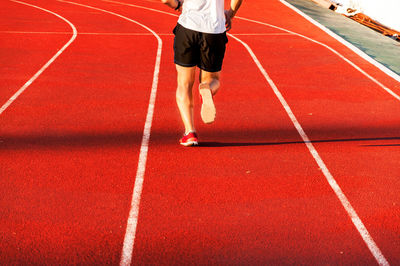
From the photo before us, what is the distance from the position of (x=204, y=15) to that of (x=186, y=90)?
758mm

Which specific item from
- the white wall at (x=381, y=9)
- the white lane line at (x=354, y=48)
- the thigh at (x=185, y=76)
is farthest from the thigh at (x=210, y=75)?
the white wall at (x=381, y=9)

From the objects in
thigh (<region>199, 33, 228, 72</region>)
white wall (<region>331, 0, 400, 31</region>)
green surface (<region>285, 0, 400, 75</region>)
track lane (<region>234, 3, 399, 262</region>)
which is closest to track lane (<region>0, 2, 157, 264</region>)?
thigh (<region>199, 33, 228, 72</region>)

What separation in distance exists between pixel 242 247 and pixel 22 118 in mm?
3680

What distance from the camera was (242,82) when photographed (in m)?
8.65

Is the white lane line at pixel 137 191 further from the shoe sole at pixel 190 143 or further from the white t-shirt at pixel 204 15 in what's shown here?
the white t-shirt at pixel 204 15

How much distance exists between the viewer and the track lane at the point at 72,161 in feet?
12.8

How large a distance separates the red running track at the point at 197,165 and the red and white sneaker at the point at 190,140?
80 millimetres

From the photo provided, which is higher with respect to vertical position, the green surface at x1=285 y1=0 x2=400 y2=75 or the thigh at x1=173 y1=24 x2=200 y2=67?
the thigh at x1=173 y1=24 x2=200 y2=67

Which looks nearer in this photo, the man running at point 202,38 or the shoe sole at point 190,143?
the man running at point 202,38

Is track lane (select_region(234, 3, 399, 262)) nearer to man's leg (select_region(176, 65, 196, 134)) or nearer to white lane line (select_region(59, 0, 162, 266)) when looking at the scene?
man's leg (select_region(176, 65, 196, 134))

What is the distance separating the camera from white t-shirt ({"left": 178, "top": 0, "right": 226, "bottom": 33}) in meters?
5.16

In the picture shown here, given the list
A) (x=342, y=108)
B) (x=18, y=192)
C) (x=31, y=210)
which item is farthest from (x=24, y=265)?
(x=342, y=108)

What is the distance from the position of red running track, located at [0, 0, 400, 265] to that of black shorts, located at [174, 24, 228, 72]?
0.90 metres

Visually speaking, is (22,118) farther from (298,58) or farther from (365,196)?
(298,58)
